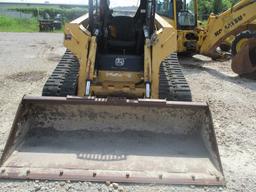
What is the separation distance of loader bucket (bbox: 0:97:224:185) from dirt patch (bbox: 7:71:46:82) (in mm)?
4389

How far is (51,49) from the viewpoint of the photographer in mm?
15500

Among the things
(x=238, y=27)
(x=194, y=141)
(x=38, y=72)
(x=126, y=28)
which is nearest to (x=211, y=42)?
(x=238, y=27)

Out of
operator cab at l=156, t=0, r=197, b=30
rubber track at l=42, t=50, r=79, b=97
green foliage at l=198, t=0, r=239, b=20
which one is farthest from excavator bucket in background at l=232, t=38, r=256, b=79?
green foliage at l=198, t=0, r=239, b=20

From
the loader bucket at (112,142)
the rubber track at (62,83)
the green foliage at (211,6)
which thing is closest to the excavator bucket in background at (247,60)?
the rubber track at (62,83)

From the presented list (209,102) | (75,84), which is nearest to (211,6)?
(209,102)

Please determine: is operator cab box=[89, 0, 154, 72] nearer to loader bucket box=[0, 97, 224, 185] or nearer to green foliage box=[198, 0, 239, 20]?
loader bucket box=[0, 97, 224, 185]

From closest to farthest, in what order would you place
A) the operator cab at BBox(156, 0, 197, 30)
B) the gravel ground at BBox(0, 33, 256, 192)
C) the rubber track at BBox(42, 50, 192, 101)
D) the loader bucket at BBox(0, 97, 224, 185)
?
the gravel ground at BBox(0, 33, 256, 192)
the loader bucket at BBox(0, 97, 224, 185)
the rubber track at BBox(42, 50, 192, 101)
the operator cab at BBox(156, 0, 197, 30)

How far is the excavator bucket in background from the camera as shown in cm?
1003

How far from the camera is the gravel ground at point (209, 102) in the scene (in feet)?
14.0

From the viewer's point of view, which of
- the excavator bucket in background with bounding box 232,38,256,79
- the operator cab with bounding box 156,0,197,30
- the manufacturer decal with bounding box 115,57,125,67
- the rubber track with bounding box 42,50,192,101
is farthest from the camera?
the operator cab with bounding box 156,0,197,30

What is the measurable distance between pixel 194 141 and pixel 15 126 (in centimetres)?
208

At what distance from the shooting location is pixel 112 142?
4.96 m

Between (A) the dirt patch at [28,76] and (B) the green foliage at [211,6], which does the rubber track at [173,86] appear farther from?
(B) the green foliage at [211,6]

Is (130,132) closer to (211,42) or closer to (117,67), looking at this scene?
(117,67)
